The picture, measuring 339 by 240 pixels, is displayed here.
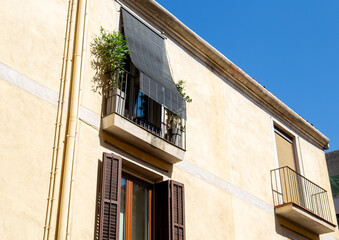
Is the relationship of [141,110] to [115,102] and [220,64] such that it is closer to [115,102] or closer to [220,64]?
[115,102]

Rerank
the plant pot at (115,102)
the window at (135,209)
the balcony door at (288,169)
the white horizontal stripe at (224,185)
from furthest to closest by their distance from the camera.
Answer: the balcony door at (288,169)
the white horizontal stripe at (224,185)
the plant pot at (115,102)
the window at (135,209)

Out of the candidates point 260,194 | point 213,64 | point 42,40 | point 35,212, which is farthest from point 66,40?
point 260,194

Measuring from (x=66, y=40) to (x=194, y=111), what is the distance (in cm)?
389

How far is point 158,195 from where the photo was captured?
11.3m

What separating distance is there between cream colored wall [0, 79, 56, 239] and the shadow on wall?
23.8ft

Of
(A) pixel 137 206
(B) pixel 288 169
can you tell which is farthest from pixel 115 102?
(B) pixel 288 169

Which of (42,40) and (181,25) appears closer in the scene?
(42,40)

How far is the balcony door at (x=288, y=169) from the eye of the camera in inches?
607

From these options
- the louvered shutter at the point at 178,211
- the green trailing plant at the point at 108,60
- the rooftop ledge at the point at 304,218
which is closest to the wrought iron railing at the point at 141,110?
the green trailing plant at the point at 108,60

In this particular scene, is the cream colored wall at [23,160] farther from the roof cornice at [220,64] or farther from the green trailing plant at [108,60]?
the roof cornice at [220,64]

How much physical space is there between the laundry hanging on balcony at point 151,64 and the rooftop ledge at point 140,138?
34.7 inches

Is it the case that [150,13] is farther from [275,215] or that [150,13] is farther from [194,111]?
[275,215]

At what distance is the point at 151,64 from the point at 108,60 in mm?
1192

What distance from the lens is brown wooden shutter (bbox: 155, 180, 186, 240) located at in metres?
10.8
